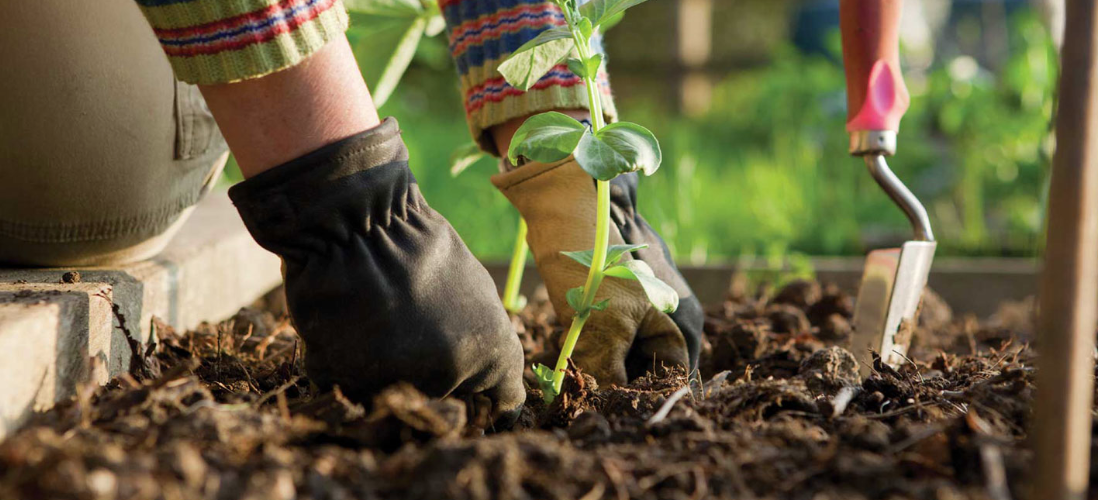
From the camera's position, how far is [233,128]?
2.94ft

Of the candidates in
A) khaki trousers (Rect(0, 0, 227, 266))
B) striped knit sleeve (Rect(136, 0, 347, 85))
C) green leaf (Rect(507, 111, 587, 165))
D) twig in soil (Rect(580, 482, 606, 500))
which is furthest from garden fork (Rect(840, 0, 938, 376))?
khaki trousers (Rect(0, 0, 227, 266))

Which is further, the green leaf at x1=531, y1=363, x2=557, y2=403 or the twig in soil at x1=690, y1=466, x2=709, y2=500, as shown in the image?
the green leaf at x1=531, y1=363, x2=557, y2=403

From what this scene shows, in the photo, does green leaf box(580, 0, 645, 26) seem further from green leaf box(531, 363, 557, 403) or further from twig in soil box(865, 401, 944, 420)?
twig in soil box(865, 401, 944, 420)

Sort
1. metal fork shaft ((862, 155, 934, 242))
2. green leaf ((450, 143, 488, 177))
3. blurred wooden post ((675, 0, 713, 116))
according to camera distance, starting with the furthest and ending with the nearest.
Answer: blurred wooden post ((675, 0, 713, 116)) < green leaf ((450, 143, 488, 177)) < metal fork shaft ((862, 155, 934, 242))

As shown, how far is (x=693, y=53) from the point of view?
5379mm

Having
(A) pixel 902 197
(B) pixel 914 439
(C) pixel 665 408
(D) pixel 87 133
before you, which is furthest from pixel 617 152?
(D) pixel 87 133

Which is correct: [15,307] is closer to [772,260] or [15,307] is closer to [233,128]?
[233,128]

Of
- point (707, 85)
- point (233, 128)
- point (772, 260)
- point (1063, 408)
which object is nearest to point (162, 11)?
point (233, 128)

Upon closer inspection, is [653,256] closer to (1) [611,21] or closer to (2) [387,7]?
(1) [611,21]

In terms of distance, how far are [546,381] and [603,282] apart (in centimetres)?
18

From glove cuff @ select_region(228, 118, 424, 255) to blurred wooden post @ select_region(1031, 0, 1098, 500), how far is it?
2.00 ft

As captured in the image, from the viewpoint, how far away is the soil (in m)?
0.65

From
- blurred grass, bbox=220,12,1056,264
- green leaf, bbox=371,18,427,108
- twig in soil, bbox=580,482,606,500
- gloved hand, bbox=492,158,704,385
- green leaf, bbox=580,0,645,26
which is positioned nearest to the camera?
twig in soil, bbox=580,482,606,500

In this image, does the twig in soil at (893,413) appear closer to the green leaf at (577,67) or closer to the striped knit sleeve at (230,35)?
the green leaf at (577,67)
